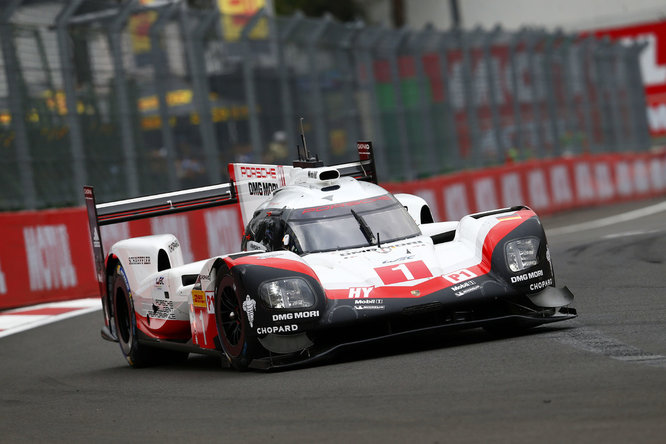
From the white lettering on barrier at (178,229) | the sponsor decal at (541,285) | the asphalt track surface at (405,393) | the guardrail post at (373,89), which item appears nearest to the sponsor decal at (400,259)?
the asphalt track surface at (405,393)

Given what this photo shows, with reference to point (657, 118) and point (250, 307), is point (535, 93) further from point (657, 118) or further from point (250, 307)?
point (657, 118)

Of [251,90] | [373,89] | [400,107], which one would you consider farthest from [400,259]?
[400,107]

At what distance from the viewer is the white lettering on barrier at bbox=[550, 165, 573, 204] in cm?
2719

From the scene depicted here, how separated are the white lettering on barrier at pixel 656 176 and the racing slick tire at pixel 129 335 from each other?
2458 cm

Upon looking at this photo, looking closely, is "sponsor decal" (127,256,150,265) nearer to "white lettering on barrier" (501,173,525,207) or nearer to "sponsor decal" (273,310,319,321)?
"sponsor decal" (273,310,319,321)

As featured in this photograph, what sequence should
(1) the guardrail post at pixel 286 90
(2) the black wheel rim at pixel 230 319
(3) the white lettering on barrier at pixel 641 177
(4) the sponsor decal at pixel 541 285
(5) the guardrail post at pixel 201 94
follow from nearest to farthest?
1. (2) the black wheel rim at pixel 230 319
2. (4) the sponsor decal at pixel 541 285
3. (5) the guardrail post at pixel 201 94
4. (1) the guardrail post at pixel 286 90
5. (3) the white lettering on barrier at pixel 641 177

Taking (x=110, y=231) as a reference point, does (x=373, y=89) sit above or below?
above

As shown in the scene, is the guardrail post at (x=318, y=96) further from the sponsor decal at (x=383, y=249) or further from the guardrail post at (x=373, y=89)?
the sponsor decal at (x=383, y=249)

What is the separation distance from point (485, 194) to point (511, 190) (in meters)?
1.22

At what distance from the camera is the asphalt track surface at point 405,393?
5.18m

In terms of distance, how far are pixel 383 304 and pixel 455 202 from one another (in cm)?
1594

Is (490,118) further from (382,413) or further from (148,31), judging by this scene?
(382,413)

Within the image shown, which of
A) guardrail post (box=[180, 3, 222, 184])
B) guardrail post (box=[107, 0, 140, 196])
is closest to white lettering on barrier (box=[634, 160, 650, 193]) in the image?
guardrail post (box=[180, 3, 222, 184])

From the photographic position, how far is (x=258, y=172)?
10328mm
